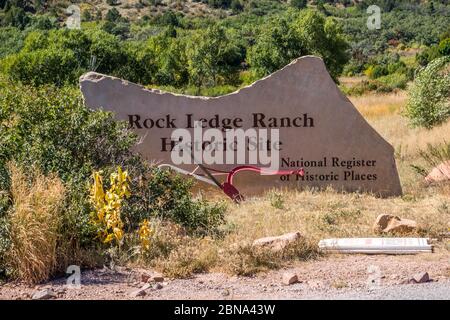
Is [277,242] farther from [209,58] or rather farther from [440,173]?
[209,58]

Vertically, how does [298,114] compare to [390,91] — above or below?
below

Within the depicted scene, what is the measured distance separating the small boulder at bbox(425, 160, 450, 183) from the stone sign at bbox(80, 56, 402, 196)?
86cm

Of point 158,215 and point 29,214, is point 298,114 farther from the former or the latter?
point 29,214

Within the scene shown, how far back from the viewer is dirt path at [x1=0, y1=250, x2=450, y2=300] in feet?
21.6

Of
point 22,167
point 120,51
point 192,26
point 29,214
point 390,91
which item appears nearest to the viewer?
point 29,214

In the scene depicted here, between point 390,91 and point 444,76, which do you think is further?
point 390,91

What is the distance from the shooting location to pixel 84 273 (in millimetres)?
7371

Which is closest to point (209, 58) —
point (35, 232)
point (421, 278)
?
point (35, 232)

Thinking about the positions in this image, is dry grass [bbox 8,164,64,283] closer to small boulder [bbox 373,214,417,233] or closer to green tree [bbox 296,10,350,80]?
small boulder [bbox 373,214,417,233]

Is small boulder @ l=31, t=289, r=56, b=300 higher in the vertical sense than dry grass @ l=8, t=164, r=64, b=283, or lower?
lower

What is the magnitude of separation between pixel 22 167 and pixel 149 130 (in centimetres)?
399

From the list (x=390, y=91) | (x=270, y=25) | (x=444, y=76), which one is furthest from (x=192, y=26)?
(x=444, y=76)
